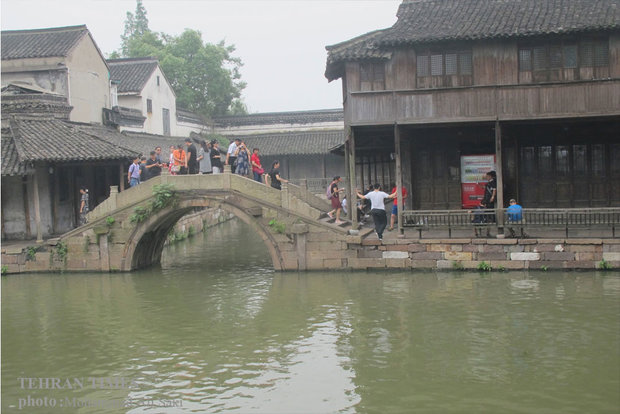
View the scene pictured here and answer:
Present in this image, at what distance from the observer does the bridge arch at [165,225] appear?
19.4m

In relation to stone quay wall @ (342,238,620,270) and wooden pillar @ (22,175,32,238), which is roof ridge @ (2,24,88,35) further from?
stone quay wall @ (342,238,620,270)

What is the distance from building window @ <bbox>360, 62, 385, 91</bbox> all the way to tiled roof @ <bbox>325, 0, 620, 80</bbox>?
457 millimetres

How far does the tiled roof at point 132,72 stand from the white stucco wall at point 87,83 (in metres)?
3.93

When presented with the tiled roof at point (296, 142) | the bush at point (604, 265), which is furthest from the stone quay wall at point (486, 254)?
the tiled roof at point (296, 142)

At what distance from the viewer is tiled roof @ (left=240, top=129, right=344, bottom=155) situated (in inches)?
1476

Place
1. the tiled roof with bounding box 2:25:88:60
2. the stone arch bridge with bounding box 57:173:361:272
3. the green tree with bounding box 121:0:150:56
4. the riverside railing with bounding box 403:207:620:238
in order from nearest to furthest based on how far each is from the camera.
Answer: the riverside railing with bounding box 403:207:620:238 < the stone arch bridge with bounding box 57:173:361:272 < the tiled roof with bounding box 2:25:88:60 < the green tree with bounding box 121:0:150:56

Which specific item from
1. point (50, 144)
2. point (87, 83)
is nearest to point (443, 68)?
point (50, 144)

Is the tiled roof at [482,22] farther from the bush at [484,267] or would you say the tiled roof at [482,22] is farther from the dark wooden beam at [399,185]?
the bush at [484,267]

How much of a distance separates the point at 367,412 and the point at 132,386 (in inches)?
146

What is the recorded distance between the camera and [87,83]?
29.4 metres

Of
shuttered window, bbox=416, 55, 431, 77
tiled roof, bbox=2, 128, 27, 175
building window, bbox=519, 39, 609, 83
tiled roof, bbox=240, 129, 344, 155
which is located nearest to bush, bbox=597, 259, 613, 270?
building window, bbox=519, 39, 609, 83

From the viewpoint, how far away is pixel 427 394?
9977 millimetres

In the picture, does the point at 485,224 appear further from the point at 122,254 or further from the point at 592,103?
the point at 122,254

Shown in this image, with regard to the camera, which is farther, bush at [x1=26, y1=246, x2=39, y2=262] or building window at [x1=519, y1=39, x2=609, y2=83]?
bush at [x1=26, y1=246, x2=39, y2=262]
